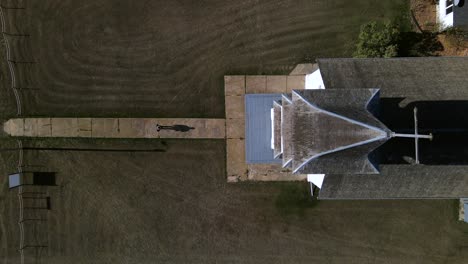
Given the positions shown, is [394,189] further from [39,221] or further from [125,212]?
[39,221]

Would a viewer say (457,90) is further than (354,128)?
Yes

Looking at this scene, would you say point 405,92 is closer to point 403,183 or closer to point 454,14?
point 403,183

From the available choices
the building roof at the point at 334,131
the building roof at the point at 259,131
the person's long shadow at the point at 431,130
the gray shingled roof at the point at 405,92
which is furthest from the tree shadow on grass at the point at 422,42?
the building roof at the point at 334,131

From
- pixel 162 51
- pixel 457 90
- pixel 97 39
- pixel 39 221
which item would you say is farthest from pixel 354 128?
pixel 39 221

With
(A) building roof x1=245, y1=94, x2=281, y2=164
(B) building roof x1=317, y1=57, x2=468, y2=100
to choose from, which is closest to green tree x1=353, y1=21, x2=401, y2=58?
(B) building roof x1=317, y1=57, x2=468, y2=100

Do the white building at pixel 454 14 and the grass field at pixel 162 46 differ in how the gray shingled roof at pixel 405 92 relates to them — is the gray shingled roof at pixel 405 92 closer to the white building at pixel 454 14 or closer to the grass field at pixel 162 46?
the white building at pixel 454 14

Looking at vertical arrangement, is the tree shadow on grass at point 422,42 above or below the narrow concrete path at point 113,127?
above
